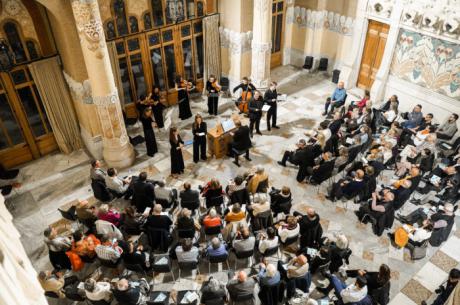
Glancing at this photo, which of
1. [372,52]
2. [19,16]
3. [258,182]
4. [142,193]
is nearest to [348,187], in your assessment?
[258,182]

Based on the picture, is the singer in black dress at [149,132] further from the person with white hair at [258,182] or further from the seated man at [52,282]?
the seated man at [52,282]

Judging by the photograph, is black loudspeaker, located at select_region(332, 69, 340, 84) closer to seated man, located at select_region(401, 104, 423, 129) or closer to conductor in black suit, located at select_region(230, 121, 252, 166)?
seated man, located at select_region(401, 104, 423, 129)

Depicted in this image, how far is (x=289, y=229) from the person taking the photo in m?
8.04

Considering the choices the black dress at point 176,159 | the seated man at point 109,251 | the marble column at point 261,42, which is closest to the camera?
the seated man at point 109,251

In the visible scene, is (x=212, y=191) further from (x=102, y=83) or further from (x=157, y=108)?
(x=157, y=108)

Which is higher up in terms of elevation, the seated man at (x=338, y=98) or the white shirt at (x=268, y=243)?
the seated man at (x=338, y=98)

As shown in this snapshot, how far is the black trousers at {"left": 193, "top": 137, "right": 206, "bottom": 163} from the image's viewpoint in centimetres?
1100

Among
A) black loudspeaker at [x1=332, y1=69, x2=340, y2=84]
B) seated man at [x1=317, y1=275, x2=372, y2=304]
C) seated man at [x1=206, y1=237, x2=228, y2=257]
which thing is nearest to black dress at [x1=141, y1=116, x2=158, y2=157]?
seated man at [x1=206, y1=237, x2=228, y2=257]

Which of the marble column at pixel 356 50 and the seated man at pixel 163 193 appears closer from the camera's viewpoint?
the seated man at pixel 163 193

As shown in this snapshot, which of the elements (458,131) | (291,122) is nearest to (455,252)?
(458,131)

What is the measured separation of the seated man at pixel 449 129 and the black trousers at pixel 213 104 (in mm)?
6580

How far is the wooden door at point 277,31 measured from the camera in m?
15.1

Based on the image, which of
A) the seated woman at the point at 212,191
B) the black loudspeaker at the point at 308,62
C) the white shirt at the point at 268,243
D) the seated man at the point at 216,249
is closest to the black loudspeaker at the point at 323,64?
the black loudspeaker at the point at 308,62

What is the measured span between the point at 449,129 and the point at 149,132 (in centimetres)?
833
